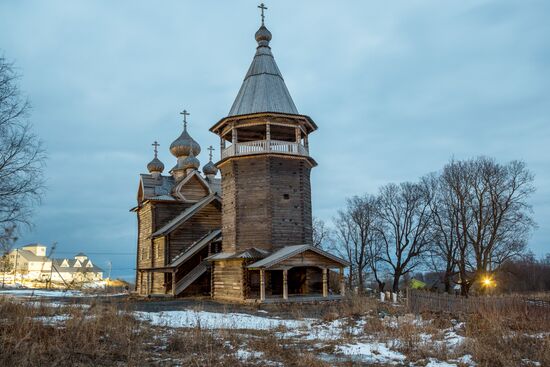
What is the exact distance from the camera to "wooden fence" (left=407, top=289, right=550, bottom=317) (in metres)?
14.6

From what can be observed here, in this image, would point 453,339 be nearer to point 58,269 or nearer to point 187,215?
point 58,269

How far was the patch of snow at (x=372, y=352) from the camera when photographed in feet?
30.0

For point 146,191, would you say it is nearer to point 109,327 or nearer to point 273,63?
point 273,63

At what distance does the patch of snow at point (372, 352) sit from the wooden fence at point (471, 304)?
5.84 m

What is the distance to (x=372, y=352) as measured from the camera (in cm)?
964

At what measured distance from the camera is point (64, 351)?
26.6 feet

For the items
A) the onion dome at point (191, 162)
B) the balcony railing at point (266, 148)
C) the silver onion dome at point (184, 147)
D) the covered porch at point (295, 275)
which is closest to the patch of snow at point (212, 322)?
the covered porch at point (295, 275)

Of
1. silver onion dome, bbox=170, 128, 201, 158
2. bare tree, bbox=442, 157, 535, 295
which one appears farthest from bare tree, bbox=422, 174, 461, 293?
silver onion dome, bbox=170, 128, 201, 158

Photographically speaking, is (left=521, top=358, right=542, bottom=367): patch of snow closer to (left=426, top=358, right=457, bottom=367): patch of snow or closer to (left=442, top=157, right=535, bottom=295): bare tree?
(left=426, top=358, right=457, bottom=367): patch of snow

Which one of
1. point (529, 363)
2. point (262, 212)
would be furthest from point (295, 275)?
point (529, 363)

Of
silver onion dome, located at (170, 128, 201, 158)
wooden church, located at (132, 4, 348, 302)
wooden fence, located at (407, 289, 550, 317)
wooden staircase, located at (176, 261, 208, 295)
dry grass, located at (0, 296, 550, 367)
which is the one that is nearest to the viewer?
dry grass, located at (0, 296, 550, 367)

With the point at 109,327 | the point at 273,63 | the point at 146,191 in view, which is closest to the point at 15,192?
the point at 109,327

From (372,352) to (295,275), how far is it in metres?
17.0

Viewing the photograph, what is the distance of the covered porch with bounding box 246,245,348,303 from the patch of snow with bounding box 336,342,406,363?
11.7 m
